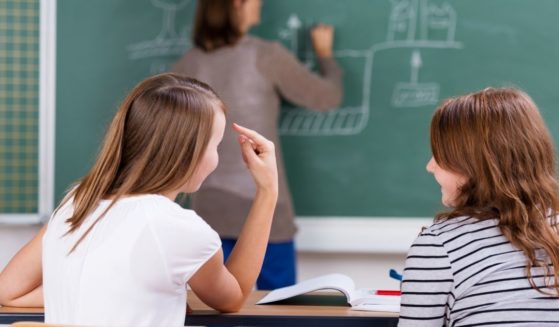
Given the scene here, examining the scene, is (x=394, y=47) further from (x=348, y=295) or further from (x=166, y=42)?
(x=348, y=295)

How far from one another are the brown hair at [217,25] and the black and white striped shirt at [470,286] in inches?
66.5

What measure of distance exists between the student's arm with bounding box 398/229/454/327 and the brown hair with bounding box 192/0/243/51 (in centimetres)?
170

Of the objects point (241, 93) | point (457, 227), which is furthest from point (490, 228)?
point (241, 93)

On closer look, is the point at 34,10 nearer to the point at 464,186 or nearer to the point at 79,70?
the point at 79,70

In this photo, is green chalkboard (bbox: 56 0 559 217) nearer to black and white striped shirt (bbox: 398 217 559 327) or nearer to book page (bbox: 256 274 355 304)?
book page (bbox: 256 274 355 304)

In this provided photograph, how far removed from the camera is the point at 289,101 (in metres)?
3.29

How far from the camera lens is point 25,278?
1820 millimetres

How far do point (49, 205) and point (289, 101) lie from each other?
105 cm

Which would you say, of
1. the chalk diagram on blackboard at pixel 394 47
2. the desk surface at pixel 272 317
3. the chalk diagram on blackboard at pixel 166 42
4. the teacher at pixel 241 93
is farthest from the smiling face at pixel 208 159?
the chalk diagram on blackboard at pixel 166 42

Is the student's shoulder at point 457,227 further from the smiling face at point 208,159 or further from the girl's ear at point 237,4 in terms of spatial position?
A: the girl's ear at point 237,4

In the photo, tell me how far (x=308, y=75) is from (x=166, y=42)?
0.62m

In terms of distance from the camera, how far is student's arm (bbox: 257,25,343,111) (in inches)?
123

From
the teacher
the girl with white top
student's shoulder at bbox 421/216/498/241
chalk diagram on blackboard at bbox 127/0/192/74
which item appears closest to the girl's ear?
the teacher

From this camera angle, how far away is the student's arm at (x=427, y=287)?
158 centimetres
